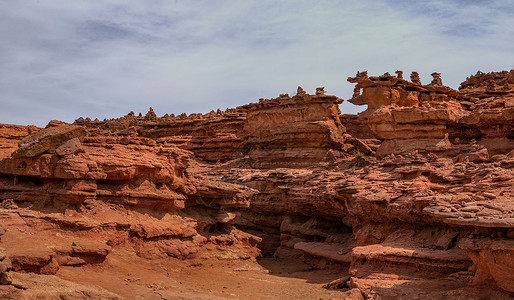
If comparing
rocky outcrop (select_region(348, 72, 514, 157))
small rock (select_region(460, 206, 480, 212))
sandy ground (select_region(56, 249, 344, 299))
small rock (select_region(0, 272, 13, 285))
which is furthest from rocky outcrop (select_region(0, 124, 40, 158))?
rocky outcrop (select_region(348, 72, 514, 157))

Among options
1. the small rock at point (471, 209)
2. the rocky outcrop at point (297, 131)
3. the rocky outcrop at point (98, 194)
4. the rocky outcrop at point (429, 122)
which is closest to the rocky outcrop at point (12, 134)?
the rocky outcrop at point (98, 194)

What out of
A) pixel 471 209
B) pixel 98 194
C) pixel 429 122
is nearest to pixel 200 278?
pixel 98 194

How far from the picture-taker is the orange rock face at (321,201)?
10266 mm

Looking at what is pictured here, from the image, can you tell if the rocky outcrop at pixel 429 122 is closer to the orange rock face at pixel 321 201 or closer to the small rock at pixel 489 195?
the orange rock face at pixel 321 201

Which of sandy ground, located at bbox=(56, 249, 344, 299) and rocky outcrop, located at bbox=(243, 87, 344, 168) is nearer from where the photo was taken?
sandy ground, located at bbox=(56, 249, 344, 299)

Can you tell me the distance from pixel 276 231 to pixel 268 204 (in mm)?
1504

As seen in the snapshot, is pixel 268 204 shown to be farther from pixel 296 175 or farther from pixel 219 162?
pixel 219 162

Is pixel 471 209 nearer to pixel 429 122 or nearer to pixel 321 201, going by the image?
pixel 321 201

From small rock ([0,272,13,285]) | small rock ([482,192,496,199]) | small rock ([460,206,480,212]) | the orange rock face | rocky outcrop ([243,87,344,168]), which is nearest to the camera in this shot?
small rock ([0,272,13,285])

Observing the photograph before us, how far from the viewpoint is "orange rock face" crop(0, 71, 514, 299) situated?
10266 millimetres

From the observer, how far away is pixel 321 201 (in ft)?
55.7

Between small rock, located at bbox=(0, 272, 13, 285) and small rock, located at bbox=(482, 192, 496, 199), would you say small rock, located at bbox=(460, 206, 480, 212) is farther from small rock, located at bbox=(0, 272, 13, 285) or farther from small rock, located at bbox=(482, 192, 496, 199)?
small rock, located at bbox=(0, 272, 13, 285)

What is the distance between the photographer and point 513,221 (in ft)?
28.4

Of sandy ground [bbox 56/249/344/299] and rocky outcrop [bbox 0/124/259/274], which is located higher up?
rocky outcrop [bbox 0/124/259/274]
